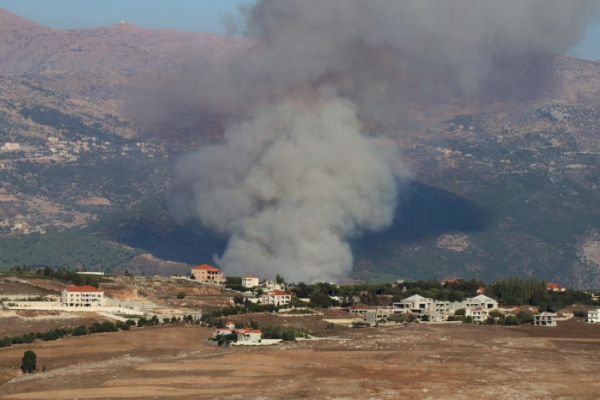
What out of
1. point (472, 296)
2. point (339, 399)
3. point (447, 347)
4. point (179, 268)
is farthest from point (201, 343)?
point (179, 268)

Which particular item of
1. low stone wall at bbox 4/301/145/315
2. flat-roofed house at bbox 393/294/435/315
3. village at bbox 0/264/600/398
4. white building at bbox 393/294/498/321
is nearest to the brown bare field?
village at bbox 0/264/600/398

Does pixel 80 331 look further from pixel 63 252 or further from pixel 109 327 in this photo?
pixel 63 252

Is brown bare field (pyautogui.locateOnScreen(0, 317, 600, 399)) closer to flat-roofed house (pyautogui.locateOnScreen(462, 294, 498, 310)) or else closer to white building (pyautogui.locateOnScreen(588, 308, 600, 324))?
white building (pyautogui.locateOnScreen(588, 308, 600, 324))

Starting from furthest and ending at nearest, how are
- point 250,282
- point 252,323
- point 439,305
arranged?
1. point 250,282
2. point 439,305
3. point 252,323

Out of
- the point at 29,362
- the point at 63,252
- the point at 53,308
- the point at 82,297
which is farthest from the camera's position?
the point at 63,252

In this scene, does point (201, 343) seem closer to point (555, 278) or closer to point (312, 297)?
point (312, 297)

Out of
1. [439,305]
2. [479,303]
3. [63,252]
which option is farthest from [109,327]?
[63,252]
